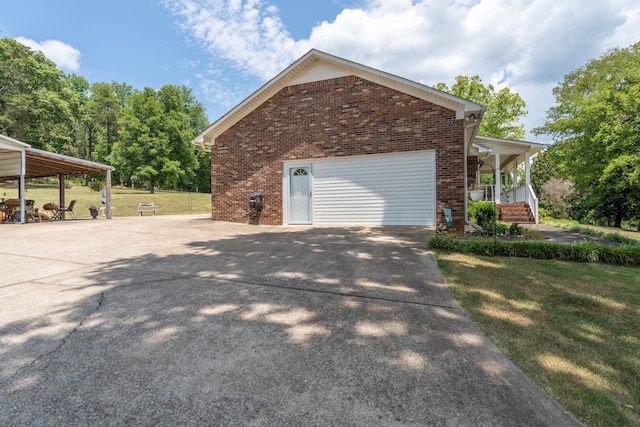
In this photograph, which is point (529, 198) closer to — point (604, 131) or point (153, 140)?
point (604, 131)

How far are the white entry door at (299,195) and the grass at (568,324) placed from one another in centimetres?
640

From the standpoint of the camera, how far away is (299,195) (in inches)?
426

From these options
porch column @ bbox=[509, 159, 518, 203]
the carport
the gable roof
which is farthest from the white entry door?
porch column @ bbox=[509, 159, 518, 203]

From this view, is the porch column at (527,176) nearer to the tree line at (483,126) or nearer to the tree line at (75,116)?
the tree line at (483,126)

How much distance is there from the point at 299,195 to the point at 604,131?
52.2 ft

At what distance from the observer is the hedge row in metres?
5.25

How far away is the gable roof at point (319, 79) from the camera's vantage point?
8.77 metres

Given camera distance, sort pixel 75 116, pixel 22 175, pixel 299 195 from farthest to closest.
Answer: pixel 75 116
pixel 22 175
pixel 299 195

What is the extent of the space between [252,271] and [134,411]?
9.20 feet

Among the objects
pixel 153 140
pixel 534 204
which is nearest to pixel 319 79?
pixel 534 204

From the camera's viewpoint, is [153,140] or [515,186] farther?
[153,140]

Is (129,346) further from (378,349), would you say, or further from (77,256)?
(77,256)

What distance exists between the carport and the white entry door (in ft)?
30.1

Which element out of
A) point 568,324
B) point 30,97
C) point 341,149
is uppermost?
point 30,97
